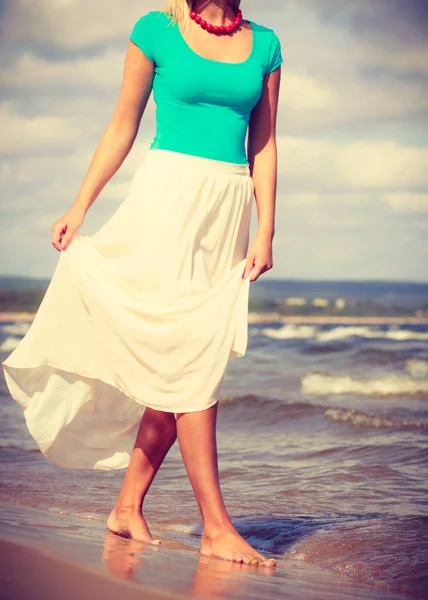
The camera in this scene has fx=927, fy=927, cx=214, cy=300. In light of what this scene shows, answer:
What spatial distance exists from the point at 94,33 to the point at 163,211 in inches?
469

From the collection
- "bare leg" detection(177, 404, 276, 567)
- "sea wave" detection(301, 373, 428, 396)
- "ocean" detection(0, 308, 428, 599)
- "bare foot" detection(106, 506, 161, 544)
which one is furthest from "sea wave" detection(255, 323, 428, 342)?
"bare leg" detection(177, 404, 276, 567)

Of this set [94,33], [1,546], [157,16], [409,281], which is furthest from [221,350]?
[409,281]

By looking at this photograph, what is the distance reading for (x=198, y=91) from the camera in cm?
209

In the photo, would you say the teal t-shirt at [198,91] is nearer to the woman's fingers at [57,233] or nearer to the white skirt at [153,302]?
the white skirt at [153,302]

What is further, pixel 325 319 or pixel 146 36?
pixel 325 319

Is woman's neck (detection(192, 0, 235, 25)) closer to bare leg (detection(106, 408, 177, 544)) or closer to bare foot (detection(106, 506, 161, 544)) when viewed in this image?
bare leg (detection(106, 408, 177, 544))

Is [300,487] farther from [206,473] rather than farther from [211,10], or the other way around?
[211,10]

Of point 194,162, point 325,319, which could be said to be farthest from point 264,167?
point 325,319

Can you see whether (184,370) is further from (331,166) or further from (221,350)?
(331,166)

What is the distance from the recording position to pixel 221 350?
6.86ft

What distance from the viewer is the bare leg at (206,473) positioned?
81.8 inches

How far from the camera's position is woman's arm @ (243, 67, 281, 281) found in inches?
85.7

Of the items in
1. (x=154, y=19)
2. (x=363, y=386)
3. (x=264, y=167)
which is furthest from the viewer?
(x=363, y=386)

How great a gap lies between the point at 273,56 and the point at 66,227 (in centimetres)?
64
